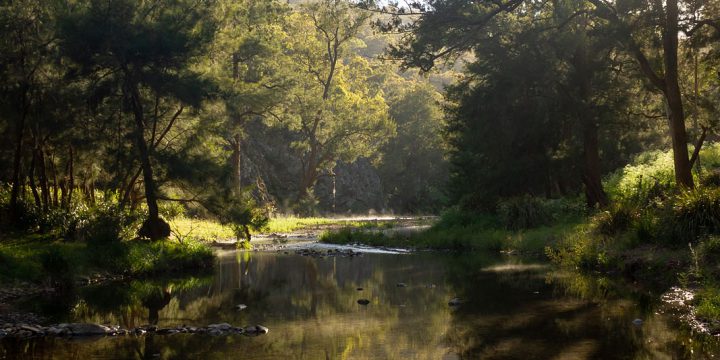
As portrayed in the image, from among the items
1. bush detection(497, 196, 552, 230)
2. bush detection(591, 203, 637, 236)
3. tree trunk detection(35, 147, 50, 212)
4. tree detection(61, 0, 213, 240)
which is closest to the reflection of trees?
bush detection(591, 203, 637, 236)

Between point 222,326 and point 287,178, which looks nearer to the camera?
point 222,326

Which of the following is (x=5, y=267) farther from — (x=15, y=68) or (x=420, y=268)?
(x=420, y=268)

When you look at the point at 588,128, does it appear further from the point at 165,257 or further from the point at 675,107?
the point at 165,257

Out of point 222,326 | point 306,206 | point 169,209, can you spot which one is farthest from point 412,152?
point 222,326

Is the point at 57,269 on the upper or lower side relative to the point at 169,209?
lower

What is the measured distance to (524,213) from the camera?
33.4 m

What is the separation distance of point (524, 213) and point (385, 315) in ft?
58.1

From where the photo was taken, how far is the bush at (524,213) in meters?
33.0

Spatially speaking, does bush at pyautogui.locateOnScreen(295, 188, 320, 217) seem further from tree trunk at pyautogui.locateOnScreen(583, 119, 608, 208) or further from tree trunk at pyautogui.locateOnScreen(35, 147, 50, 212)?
tree trunk at pyautogui.locateOnScreen(583, 119, 608, 208)

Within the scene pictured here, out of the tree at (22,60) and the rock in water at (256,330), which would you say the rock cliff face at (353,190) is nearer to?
the tree at (22,60)

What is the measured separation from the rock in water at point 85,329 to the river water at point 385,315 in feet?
1.49

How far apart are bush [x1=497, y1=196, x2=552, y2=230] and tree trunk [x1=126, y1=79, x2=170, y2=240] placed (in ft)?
50.9

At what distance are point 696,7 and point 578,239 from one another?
8.70m

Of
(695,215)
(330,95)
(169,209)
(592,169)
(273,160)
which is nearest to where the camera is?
(695,215)
